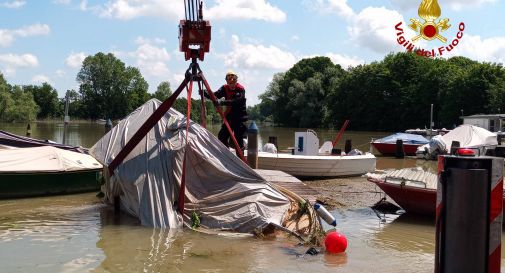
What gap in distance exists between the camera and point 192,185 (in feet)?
31.3

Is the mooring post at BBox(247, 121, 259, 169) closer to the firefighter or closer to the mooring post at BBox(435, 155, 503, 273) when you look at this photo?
the firefighter

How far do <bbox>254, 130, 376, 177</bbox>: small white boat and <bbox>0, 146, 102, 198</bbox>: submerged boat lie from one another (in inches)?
217

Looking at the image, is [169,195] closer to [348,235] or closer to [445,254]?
[348,235]

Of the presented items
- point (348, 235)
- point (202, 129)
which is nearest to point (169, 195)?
point (202, 129)

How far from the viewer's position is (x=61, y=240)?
8406mm

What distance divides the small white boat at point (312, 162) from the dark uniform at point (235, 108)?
497 cm

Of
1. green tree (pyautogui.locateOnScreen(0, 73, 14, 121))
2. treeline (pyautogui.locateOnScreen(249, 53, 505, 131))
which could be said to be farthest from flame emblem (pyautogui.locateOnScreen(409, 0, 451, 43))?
green tree (pyautogui.locateOnScreen(0, 73, 14, 121))

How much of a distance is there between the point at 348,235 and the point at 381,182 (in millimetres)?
2210

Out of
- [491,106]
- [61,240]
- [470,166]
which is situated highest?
[491,106]

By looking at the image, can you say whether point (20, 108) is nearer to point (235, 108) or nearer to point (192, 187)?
point (235, 108)

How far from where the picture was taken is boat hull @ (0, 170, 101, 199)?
1224 cm

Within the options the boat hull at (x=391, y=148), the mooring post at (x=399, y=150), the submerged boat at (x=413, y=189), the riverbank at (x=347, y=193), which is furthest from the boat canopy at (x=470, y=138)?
the submerged boat at (x=413, y=189)

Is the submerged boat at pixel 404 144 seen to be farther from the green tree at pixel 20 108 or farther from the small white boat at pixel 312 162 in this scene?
the green tree at pixel 20 108

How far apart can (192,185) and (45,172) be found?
4.87 m
